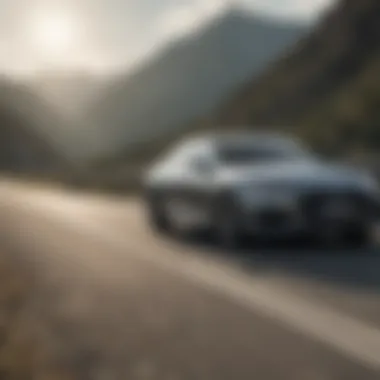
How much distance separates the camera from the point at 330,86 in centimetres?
11750

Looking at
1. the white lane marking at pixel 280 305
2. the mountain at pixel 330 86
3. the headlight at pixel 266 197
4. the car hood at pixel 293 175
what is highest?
the mountain at pixel 330 86

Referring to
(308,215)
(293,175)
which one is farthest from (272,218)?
(293,175)

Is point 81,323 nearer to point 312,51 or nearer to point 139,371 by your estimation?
point 139,371

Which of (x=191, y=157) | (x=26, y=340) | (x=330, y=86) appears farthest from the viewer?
(x=330, y=86)

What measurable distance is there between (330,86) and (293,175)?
102710 millimetres

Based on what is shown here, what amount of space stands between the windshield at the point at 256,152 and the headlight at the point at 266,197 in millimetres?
1477

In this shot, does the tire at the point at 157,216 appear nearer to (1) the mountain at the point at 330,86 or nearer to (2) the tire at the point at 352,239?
(2) the tire at the point at 352,239

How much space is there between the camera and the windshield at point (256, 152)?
680 inches

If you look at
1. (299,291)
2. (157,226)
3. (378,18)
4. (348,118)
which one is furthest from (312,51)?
(299,291)

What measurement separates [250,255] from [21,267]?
2654 mm

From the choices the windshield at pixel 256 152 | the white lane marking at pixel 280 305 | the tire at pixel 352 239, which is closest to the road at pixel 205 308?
the white lane marking at pixel 280 305

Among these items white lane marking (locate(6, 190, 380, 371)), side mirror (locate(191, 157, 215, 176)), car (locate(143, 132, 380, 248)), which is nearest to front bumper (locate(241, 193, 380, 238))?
car (locate(143, 132, 380, 248))

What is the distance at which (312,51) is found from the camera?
124 m

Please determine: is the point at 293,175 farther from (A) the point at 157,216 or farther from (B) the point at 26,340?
(B) the point at 26,340
